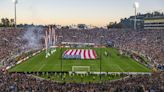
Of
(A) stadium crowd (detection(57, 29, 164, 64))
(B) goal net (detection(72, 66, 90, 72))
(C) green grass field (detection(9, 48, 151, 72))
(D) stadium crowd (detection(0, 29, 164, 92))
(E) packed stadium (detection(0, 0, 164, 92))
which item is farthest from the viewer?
(A) stadium crowd (detection(57, 29, 164, 64))

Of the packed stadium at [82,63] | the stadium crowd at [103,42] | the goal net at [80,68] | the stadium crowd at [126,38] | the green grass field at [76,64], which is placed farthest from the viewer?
the stadium crowd at [126,38]

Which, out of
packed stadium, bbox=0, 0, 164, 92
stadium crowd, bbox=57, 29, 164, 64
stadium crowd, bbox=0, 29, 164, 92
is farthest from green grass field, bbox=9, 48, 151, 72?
stadium crowd, bbox=57, 29, 164, 64

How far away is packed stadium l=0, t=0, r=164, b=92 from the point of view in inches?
1123

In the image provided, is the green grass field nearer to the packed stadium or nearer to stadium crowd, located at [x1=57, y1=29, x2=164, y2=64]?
the packed stadium

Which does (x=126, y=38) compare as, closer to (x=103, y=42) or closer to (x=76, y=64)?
(x=103, y=42)

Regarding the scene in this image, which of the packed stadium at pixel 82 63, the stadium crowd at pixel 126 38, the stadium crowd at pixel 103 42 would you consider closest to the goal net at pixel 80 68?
the packed stadium at pixel 82 63

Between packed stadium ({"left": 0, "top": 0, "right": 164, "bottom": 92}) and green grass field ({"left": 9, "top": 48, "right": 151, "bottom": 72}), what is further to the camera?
green grass field ({"left": 9, "top": 48, "right": 151, "bottom": 72})

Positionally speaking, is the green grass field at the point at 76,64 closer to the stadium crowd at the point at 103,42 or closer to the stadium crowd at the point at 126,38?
the stadium crowd at the point at 103,42

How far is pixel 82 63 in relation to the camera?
55.5 m

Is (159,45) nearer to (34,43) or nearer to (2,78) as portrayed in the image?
Answer: (34,43)

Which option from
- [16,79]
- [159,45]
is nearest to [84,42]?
[159,45]

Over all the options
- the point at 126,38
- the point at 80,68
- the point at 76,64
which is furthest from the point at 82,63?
the point at 126,38

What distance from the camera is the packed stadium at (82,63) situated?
28531mm

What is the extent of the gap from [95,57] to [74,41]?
35107mm
